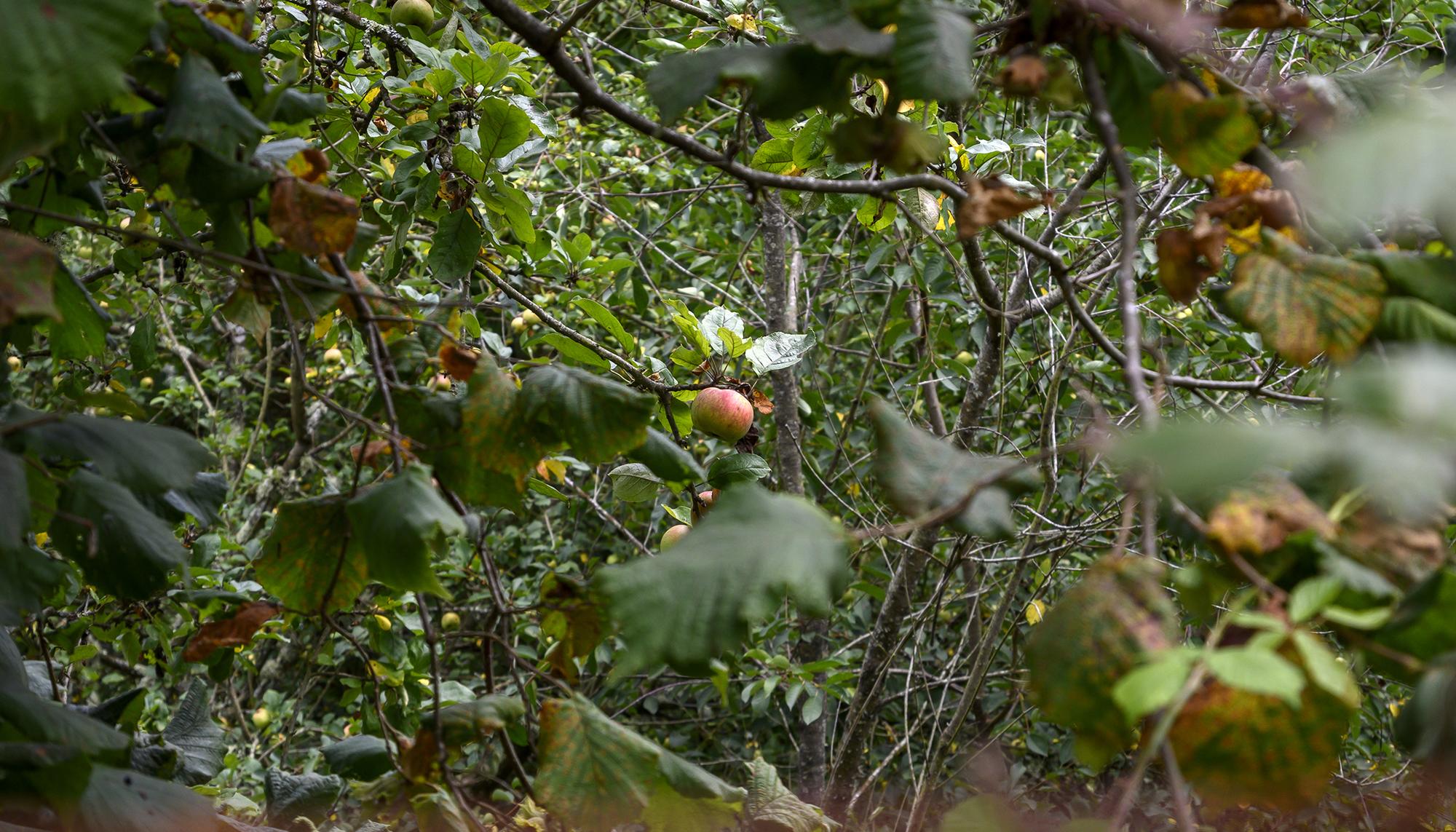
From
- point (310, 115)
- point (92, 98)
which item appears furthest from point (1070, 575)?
point (92, 98)

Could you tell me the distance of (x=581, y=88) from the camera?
3.25 ft

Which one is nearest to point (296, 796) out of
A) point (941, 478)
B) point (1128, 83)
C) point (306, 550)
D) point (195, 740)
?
point (195, 740)

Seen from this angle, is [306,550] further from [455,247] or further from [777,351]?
[777,351]

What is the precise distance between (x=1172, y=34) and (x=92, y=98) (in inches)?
29.4

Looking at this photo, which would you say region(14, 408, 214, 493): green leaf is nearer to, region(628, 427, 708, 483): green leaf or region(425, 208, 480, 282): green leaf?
region(628, 427, 708, 483): green leaf

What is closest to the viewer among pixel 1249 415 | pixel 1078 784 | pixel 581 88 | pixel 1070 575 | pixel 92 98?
pixel 92 98

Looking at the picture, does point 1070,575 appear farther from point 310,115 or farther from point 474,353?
point 310,115

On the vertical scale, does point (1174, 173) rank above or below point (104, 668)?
above

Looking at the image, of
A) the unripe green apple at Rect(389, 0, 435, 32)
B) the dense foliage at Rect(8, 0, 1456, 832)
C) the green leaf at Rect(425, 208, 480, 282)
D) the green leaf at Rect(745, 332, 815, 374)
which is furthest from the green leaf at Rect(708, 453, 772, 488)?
the unripe green apple at Rect(389, 0, 435, 32)

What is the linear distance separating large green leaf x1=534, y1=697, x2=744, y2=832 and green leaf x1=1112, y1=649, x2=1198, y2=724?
451mm

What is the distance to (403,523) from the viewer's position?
0.78m

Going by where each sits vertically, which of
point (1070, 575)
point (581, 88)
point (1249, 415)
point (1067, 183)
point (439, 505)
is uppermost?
point (581, 88)

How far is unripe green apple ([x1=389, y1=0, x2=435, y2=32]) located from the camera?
1935 millimetres

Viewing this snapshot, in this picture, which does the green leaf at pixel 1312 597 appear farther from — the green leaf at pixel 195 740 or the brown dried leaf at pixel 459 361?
the green leaf at pixel 195 740
